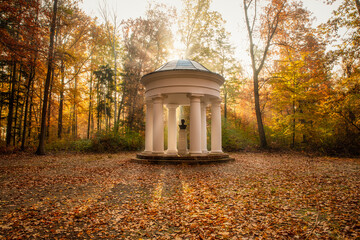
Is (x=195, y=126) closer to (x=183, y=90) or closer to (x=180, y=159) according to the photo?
(x=180, y=159)

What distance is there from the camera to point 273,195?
5.85 m

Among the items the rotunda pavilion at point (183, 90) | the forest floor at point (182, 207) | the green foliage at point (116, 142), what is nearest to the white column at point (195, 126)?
the rotunda pavilion at point (183, 90)

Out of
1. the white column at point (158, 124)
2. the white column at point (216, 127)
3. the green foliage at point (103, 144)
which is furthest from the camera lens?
the green foliage at point (103, 144)

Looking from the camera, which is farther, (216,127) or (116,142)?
(116,142)

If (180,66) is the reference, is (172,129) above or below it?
below

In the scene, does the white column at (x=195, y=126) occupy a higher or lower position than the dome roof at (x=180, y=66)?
lower

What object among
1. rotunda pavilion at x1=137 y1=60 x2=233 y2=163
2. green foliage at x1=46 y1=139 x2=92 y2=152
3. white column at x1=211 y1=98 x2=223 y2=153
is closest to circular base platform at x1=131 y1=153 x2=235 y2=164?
rotunda pavilion at x1=137 y1=60 x2=233 y2=163

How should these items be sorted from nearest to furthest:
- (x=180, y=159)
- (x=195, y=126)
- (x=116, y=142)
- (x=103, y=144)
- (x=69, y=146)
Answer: (x=180, y=159) → (x=195, y=126) → (x=103, y=144) → (x=69, y=146) → (x=116, y=142)

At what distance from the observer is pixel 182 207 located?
200 inches

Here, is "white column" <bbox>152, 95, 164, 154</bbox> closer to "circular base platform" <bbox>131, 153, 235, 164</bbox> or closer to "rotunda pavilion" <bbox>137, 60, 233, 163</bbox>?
"rotunda pavilion" <bbox>137, 60, 233, 163</bbox>

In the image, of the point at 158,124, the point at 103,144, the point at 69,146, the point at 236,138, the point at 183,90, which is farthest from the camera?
the point at 236,138

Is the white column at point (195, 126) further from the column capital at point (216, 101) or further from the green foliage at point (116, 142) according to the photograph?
the green foliage at point (116, 142)

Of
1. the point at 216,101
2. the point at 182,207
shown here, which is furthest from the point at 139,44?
the point at 182,207

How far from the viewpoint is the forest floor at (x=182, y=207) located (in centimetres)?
378
